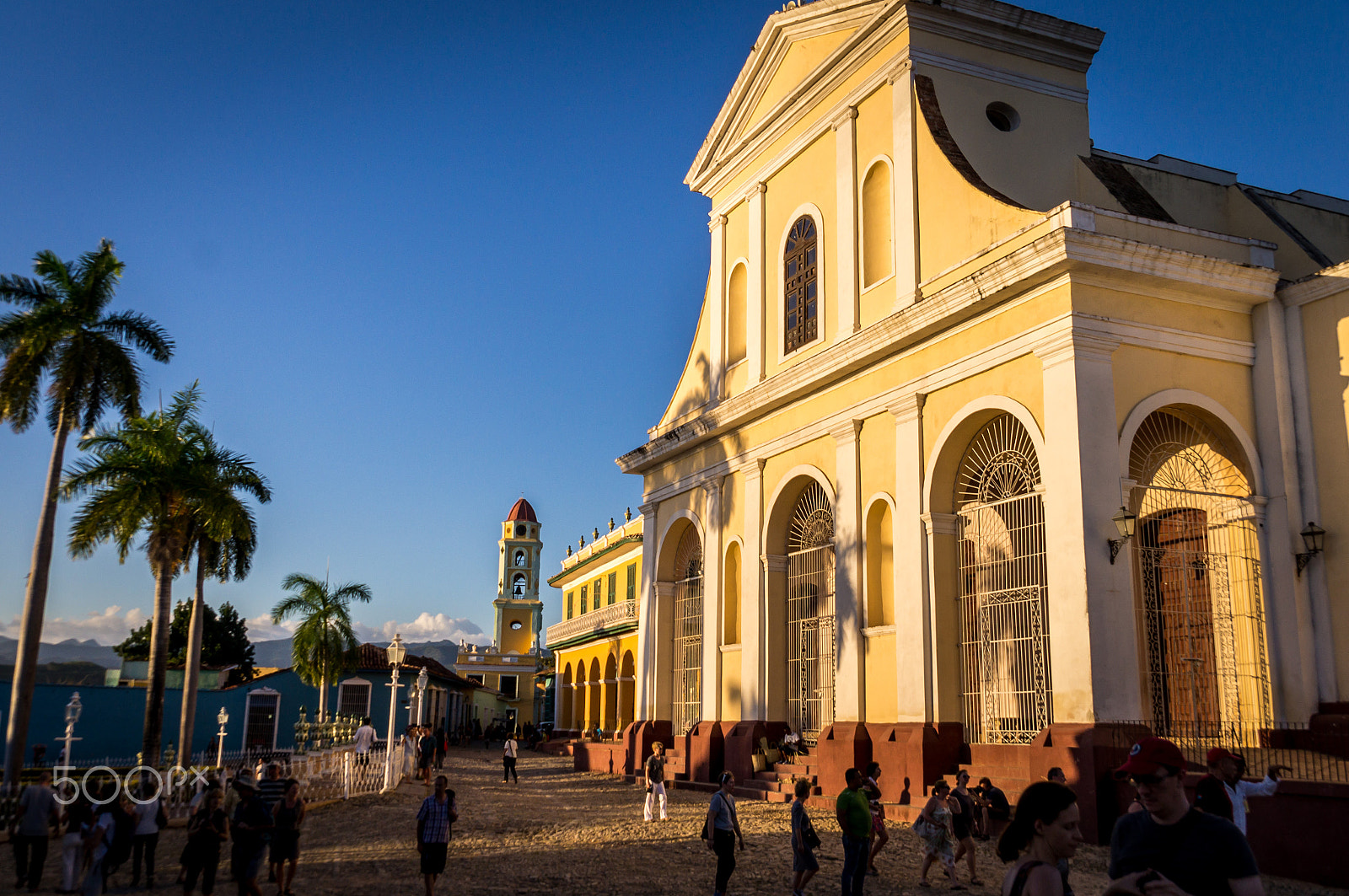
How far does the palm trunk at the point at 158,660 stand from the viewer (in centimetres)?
2222

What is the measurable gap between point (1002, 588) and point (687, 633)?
33.0 ft

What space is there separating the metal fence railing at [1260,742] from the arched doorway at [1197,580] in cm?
6

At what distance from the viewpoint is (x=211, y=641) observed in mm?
55031

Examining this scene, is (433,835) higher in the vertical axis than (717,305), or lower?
lower

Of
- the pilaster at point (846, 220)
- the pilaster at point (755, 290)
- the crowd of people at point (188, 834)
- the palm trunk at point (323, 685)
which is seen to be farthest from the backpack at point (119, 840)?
the palm trunk at point (323, 685)

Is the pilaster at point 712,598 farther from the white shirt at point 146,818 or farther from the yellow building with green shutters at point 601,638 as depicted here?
the yellow building with green shutters at point 601,638

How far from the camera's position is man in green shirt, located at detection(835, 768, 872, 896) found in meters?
8.57

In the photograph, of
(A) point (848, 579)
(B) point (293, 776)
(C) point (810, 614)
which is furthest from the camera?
(C) point (810, 614)

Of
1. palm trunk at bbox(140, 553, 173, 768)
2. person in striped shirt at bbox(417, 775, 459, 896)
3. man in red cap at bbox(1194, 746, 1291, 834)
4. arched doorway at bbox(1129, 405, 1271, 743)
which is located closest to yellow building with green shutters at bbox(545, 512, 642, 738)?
palm trunk at bbox(140, 553, 173, 768)

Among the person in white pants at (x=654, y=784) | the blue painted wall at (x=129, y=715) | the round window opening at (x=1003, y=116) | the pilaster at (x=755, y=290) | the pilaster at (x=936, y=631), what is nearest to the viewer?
the pilaster at (x=936, y=631)

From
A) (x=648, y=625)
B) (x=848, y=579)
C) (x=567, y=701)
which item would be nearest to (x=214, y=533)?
(x=648, y=625)

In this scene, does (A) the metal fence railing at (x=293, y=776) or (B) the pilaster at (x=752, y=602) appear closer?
(A) the metal fence railing at (x=293, y=776)

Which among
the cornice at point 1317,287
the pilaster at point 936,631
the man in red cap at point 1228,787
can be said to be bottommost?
the man in red cap at point 1228,787

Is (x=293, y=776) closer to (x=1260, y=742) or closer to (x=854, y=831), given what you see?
(x=854, y=831)
